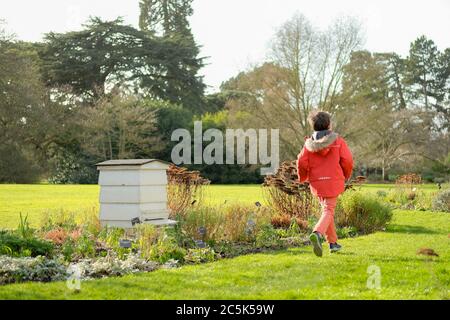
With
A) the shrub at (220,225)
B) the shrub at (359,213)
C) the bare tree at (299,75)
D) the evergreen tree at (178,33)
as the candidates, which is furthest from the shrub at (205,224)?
the evergreen tree at (178,33)

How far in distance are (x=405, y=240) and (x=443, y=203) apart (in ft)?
20.2

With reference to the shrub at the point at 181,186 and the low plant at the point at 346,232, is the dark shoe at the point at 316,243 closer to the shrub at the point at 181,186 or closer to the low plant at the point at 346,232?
the low plant at the point at 346,232

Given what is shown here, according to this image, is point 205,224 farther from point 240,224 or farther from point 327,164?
point 327,164

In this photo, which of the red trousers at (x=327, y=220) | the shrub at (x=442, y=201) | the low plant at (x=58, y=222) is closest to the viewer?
the red trousers at (x=327, y=220)

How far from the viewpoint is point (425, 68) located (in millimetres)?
45688

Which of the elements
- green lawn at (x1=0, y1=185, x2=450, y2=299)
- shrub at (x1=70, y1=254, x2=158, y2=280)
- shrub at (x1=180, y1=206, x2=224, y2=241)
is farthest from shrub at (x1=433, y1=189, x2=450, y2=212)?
shrub at (x1=70, y1=254, x2=158, y2=280)

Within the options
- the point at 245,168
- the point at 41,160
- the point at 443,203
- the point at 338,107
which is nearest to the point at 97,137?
the point at 41,160

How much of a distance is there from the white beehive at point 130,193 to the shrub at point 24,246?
6.20 feet

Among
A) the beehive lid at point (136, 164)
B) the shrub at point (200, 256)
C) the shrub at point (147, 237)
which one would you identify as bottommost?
the shrub at point (200, 256)

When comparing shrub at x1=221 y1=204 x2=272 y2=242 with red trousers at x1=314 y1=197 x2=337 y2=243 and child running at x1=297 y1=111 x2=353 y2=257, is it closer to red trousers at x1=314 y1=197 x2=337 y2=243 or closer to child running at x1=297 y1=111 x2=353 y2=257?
red trousers at x1=314 y1=197 x2=337 y2=243

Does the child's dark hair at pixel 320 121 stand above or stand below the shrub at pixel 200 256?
above

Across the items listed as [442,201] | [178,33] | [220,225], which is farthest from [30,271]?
[178,33]

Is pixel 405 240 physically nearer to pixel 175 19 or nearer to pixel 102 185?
pixel 102 185

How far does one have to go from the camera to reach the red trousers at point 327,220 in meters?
6.71
